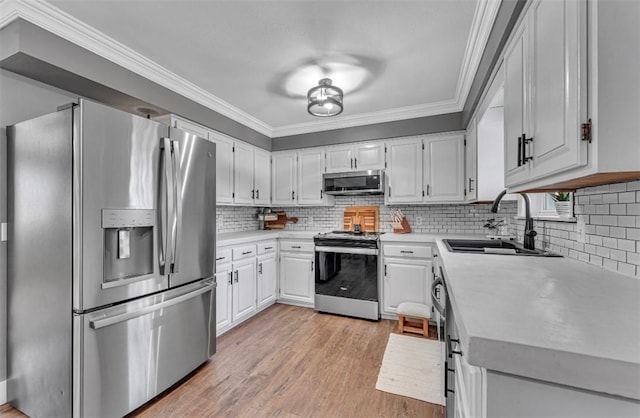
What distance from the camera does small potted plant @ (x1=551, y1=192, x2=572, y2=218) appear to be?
64.1 inches

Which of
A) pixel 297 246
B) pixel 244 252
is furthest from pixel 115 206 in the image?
Result: pixel 297 246

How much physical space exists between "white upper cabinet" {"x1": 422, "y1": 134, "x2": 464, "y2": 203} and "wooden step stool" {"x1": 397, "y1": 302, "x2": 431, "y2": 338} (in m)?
1.27

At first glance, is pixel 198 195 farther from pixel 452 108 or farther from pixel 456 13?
pixel 452 108

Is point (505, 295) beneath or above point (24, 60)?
beneath

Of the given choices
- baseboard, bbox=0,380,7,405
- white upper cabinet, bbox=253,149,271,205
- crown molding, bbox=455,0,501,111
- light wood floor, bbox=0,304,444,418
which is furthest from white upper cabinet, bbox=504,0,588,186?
baseboard, bbox=0,380,7,405

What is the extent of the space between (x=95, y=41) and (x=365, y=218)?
3.26m

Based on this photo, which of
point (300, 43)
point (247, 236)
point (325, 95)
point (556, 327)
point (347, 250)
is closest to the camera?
point (556, 327)

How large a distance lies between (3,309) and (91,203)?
3.74 feet

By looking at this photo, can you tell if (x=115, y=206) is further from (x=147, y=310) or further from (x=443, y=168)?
(x=443, y=168)

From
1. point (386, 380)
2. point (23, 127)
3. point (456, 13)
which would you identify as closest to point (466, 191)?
point (456, 13)

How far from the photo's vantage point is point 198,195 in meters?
2.22

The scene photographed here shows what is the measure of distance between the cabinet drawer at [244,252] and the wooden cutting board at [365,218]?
1404 millimetres

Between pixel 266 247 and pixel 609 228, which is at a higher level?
pixel 609 228

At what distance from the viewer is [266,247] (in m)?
3.59
